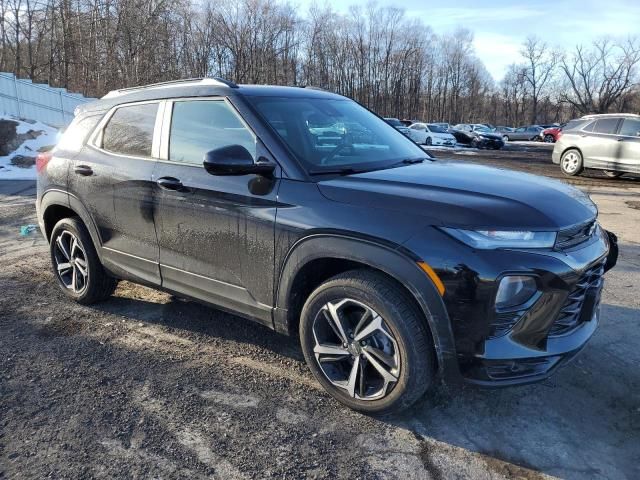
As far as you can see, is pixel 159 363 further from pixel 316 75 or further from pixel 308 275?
pixel 316 75

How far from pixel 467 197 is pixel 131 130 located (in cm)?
264

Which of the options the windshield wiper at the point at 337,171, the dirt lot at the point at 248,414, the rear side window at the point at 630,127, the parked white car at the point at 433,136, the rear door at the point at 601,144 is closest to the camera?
the dirt lot at the point at 248,414

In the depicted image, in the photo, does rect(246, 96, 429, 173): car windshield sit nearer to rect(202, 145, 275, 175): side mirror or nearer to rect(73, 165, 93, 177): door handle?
rect(202, 145, 275, 175): side mirror

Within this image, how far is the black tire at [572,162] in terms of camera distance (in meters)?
14.2

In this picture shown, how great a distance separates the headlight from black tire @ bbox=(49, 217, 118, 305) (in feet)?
10.3

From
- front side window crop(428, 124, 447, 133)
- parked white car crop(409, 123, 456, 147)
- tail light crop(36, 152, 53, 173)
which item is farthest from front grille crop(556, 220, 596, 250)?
front side window crop(428, 124, 447, 133)

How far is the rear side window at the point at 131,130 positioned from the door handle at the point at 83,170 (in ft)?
0.71

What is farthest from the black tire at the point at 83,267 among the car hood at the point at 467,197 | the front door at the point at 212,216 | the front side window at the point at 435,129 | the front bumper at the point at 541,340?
the front side window at the point at 435,129

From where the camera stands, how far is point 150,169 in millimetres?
3600

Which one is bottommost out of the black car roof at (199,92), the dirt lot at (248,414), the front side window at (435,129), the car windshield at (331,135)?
the dirt lot at (248,414)

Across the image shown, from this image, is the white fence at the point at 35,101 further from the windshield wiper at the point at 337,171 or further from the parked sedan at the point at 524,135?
the parked sedan at the point at 524,135

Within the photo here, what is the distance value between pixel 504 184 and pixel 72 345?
3.15 meters

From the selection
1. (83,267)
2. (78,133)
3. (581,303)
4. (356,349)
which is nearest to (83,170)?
(78,133)

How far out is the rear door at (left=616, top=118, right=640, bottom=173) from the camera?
1295 cm
